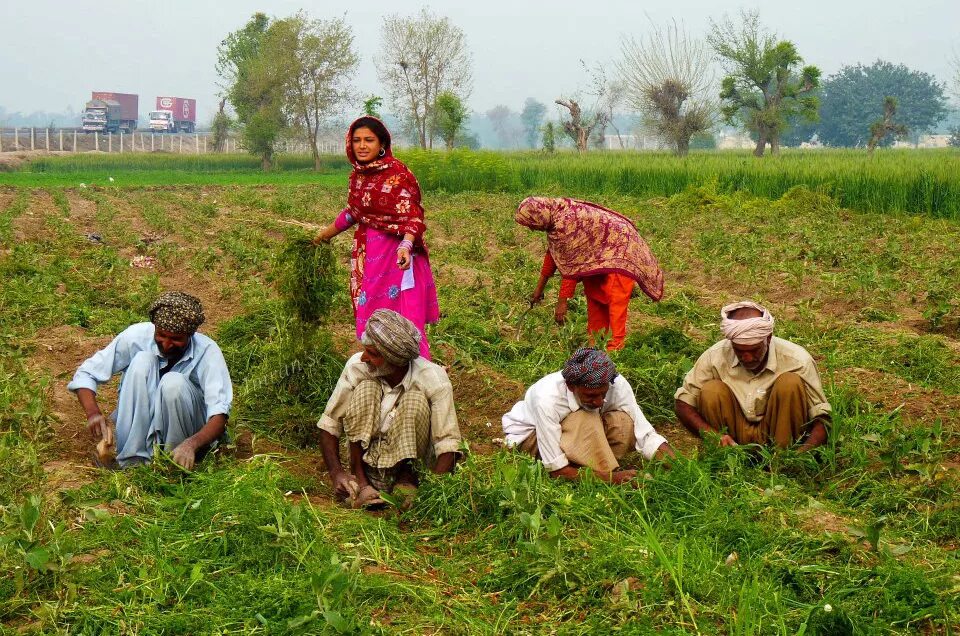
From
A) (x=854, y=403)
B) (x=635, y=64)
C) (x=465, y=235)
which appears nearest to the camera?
(x=854, y=403)

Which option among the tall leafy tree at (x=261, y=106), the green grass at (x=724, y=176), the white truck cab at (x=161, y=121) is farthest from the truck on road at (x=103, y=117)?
the green grass at (x=724, y=176)

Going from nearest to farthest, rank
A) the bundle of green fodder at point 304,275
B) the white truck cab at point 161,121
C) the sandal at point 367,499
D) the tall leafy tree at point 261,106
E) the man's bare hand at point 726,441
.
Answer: the sandal at point 367,499, the man's bare hand at point 726,441, the bundle of green fodder at point 304,275, the tall leafy tree at point 261,106, the white truck cab at point 161,121

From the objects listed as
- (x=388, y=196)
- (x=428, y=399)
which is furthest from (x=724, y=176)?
(x=428, y=399)

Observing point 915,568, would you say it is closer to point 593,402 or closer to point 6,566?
point 593,402

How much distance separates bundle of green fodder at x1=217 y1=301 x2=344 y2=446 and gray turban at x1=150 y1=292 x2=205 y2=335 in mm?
880

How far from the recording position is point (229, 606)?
9.94 ft

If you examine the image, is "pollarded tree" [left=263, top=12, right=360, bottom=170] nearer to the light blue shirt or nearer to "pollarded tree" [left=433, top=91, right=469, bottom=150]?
"pollarded tree" [left=433, top=91, right=469, bottom=150]

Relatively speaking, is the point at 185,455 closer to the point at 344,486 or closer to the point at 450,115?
the point at 344,486

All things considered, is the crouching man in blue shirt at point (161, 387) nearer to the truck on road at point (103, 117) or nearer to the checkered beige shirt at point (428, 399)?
the checkered beige shirt at point (428, 399)

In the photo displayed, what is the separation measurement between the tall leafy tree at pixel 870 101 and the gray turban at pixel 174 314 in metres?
75.4

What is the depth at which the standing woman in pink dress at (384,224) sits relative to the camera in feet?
18.0

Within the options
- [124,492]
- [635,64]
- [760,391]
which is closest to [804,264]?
[760,391]

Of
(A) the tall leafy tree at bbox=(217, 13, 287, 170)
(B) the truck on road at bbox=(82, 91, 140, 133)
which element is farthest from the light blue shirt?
(B) the truck on road at bbox=(82, 91, 140, 133)

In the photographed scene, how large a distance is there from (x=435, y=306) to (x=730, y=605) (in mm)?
3086
